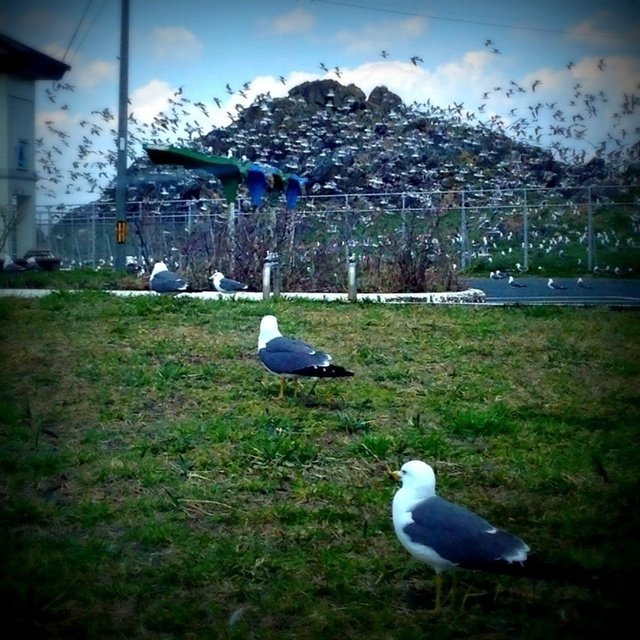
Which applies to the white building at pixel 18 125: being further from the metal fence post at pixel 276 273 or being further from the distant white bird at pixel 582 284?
the metal fence post at pixel 276 273

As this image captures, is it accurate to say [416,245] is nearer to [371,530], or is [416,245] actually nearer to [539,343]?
[539,343]

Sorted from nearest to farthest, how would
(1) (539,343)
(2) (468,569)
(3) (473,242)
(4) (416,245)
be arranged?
1. (2) (468,569)
2. (1) (539,343)
3. (4) (416,245)
4. (3) (473,242)

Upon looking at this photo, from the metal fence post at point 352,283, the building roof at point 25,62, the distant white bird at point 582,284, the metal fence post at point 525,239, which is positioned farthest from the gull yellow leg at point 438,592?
the metal fence post at point 525,239

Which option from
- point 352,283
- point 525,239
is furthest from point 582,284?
point 525,239

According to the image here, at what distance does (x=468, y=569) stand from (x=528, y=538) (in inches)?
15.2

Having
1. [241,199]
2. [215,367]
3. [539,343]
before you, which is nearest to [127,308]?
[215,367]

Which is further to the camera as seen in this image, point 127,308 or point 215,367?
point 127,308

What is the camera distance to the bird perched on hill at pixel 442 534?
6.59 ft

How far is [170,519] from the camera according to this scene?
266 cm

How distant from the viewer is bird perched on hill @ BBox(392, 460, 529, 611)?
2010mm

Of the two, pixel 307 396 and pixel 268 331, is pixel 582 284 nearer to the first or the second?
pixel 268 331

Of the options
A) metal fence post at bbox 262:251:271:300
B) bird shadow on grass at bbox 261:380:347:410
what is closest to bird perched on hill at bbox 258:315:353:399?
bird shadow on grass at bbox 261:380:347:410

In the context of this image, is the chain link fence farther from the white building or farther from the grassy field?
the white building

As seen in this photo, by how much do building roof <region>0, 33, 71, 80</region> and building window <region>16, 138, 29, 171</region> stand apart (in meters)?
0.11
